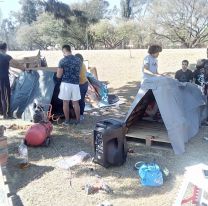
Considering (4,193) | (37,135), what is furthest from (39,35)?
(4,193)

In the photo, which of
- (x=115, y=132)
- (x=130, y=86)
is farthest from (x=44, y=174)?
(x=130, y=86)

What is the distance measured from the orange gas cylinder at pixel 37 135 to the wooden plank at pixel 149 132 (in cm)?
140

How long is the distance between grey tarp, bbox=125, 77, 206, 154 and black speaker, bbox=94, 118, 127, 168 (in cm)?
91

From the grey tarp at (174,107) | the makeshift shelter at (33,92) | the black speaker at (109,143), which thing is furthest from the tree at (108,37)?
the black speaker at (109,143)

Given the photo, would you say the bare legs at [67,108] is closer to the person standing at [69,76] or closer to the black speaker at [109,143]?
the person standing at [69,76]

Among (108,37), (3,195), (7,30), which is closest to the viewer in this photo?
(3,195)

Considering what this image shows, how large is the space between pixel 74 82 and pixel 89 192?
9.42 ft

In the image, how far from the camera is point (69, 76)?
21.5ft

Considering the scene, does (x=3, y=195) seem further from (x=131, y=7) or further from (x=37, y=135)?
(x=131, y=7)

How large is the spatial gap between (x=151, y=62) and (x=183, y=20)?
66.4 feet

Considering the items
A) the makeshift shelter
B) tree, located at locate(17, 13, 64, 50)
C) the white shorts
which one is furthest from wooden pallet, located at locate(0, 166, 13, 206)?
tree, located at locate(17, 13, 64, 50)

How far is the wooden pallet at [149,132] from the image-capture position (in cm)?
575

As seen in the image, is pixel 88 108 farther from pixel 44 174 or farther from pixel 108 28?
pixel 108 28

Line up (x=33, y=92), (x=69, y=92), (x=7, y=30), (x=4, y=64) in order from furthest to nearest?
(x=7, y=30), (x=33, y=92), (x=4, y=64), (x=69, y=92)
